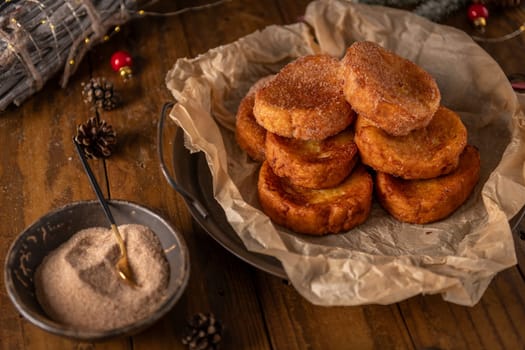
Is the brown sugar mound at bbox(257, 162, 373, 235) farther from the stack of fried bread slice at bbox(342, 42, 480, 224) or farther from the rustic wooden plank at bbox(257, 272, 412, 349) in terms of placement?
the rustic wooden plank at bbox(257, 272, 412, 349)

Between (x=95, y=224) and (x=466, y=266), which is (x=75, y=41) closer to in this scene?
(x=95, y=224)

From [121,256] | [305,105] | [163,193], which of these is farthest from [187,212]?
[305,105]

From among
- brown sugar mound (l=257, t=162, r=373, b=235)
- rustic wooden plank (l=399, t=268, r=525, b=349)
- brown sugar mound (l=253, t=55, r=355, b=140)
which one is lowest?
rustic wooden plank (l=399, t=268, r=525, b=349)

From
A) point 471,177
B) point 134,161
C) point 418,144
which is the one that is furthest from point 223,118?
point 471,177

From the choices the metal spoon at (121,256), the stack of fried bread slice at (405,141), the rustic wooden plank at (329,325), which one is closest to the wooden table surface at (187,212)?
the rustic wooden plank at (329,325)

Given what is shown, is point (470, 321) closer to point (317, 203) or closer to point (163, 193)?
point (317, 203)

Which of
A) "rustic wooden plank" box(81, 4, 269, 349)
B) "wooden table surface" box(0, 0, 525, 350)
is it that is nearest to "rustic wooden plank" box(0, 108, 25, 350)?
"wooden table surface" box(0, 0, 525, 350)

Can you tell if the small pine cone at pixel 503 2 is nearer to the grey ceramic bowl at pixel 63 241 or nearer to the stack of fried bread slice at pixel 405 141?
the stack of fried bread slice at pixel 405 141
